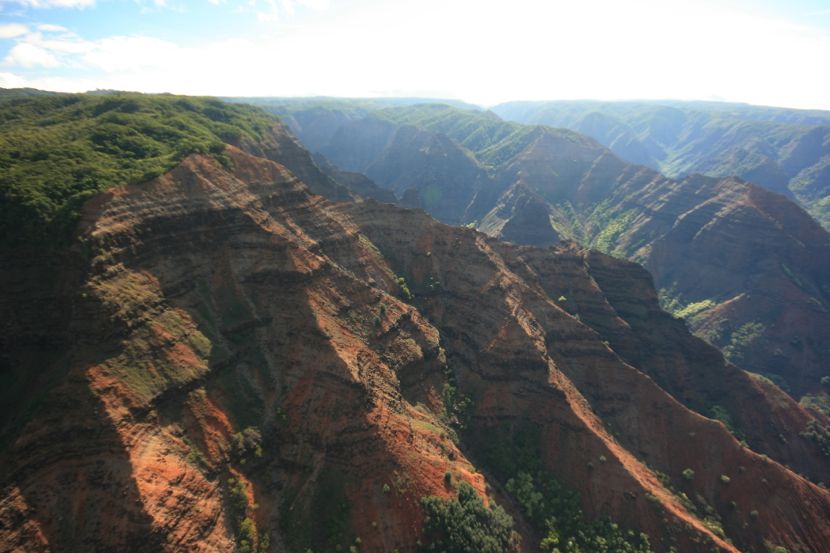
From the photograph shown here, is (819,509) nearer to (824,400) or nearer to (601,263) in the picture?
(601,263)

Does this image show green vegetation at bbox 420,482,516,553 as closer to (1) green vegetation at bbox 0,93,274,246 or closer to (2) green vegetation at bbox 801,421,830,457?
(1) green vegetation at bbox 0,93,274,246

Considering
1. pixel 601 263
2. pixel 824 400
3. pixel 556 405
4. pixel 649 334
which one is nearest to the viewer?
pixel 556 405

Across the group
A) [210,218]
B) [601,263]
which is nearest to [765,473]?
[601,263]

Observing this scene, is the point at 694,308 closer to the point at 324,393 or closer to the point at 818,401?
the point at 818,401

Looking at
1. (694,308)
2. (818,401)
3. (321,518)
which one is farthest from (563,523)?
(694,308)

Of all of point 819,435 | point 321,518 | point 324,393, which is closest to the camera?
point 321,518

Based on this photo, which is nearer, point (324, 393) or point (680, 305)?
point (324, 393)

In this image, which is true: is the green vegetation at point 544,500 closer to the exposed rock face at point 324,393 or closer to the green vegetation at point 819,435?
the exposed rock face at point 324,393
